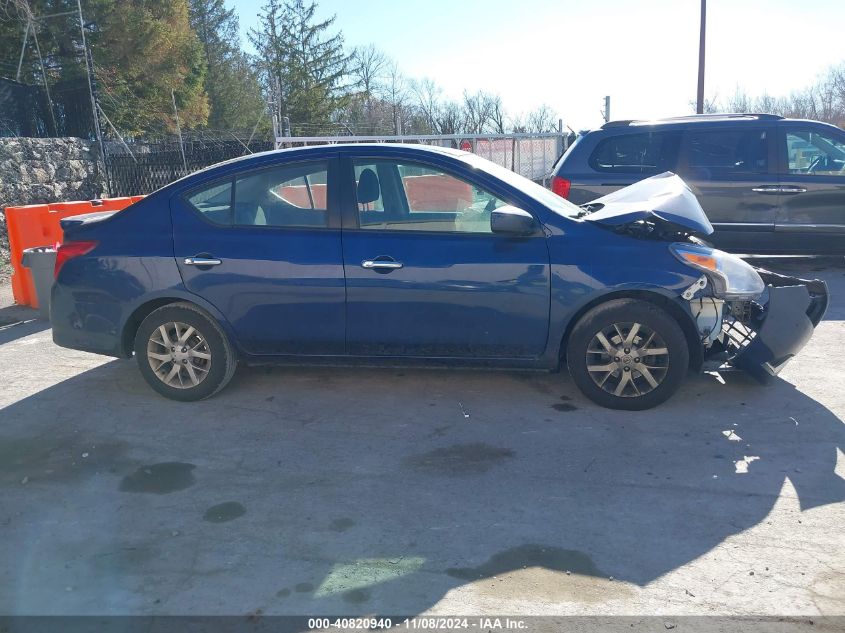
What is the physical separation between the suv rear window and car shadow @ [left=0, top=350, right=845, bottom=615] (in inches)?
159

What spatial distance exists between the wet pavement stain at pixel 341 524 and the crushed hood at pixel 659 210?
257 centimetres

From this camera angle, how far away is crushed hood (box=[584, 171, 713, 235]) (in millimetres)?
4934

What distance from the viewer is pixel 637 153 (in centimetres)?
912

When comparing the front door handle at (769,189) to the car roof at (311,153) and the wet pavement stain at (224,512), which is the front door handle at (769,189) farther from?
the wet pavement stain at (224,512)

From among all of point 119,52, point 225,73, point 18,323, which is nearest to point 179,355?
point 18,323

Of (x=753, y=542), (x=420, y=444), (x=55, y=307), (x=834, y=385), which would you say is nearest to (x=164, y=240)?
(x=55, y=307)

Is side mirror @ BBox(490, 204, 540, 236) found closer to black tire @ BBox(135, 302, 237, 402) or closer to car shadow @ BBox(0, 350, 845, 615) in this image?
car shadow @ BBox(0, 350, 845, 615)

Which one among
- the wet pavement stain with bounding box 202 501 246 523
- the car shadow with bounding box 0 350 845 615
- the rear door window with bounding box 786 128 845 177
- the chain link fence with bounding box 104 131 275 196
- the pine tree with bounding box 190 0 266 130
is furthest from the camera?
the pine tree with bounding box 190 0 266 130

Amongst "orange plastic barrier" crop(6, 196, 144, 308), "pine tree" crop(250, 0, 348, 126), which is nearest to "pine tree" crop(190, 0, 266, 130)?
"pine tree" crop(250, 0, 348, 126)

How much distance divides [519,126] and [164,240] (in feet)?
94.1

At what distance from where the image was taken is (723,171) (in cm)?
908

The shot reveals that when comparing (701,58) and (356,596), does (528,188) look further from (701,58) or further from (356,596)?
(701,58)

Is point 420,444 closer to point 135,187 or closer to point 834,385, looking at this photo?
point 834,385

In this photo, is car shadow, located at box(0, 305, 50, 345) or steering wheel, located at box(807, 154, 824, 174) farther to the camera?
steering wheel, located at box(807, 154, 824, 174)
